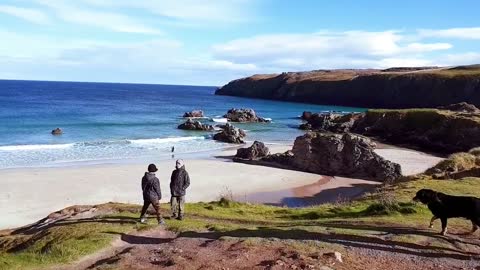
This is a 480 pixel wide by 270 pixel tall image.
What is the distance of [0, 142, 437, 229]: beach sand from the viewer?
95.8 ft

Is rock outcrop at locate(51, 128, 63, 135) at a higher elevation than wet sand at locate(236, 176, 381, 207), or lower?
higher

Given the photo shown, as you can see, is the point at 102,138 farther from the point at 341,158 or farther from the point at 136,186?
the point at 341,158

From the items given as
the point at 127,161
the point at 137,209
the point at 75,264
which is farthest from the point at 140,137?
the point at 75,264

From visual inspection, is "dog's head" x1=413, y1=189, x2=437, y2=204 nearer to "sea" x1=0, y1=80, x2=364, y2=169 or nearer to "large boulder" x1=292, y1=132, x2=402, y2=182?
"large boulder" x1=292, y1=132, x2=402, y2=182

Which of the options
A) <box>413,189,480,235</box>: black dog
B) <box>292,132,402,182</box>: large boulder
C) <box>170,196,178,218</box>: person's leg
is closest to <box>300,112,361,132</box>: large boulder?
<box>292,132,402,182</box>: large boulder

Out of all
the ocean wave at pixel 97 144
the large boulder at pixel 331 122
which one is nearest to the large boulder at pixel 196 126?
the ocean wave at pixel 97 144

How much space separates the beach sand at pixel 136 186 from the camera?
2919 centimetres

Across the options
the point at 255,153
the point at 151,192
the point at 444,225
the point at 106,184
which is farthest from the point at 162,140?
the point at 444,225

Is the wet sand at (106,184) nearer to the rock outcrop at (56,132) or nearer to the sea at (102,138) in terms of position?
the sea at (102,138)

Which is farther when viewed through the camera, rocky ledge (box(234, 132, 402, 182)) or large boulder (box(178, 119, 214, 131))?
large boulder (box(178, 119, 214, 131))

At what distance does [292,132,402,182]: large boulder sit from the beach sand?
5.14ft

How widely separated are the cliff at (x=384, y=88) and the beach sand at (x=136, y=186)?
77157 millimetres

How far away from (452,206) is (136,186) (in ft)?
76.6

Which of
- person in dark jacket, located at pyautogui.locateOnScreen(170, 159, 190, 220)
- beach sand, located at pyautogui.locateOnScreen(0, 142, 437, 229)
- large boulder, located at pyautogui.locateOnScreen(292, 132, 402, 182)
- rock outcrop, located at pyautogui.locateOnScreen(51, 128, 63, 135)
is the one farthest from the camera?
rock outcrop, located at pyautogui.locateOnScreen(51, 128, 63, 135)
